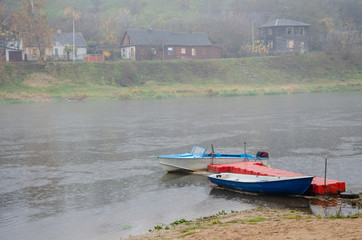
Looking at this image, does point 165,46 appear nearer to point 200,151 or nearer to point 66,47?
point 66,47

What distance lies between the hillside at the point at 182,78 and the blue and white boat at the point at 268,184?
5365 centimetres

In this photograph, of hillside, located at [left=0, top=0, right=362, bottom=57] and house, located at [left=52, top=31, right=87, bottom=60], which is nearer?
house, located at [left=52, top=31, right=87, bottom=60]

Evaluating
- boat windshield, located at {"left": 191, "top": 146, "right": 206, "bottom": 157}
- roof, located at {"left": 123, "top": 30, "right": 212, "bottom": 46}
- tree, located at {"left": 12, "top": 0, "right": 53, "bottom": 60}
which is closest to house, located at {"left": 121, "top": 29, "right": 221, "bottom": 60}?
roof, located at {"left": 123, "top": 30, "right": 212, "bottom": 46}

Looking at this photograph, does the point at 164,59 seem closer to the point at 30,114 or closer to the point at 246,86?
the point at 246,86

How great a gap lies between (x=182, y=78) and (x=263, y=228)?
7152cm

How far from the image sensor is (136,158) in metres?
28.2

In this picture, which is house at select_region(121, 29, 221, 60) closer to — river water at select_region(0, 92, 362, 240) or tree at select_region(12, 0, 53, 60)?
tree at select_region(12, 0, 53, 60)

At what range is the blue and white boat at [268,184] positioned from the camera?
18.3 meters

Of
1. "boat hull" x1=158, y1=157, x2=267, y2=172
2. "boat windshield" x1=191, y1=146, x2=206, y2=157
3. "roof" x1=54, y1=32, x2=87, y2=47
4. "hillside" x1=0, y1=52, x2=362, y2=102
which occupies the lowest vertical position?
"boat hull" x1=158, y1=157, x2=267, y2=172

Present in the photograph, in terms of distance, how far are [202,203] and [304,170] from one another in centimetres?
746

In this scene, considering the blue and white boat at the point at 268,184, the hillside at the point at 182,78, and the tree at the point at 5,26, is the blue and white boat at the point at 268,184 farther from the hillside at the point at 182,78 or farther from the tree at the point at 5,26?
the tree at the point at 5,26

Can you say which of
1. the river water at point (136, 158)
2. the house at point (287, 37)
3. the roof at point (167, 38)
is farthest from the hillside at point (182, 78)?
the river water at point (136, 158)

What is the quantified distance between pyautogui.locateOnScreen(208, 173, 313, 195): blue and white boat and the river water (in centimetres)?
33

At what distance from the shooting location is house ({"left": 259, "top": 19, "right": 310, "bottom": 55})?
104 meters
